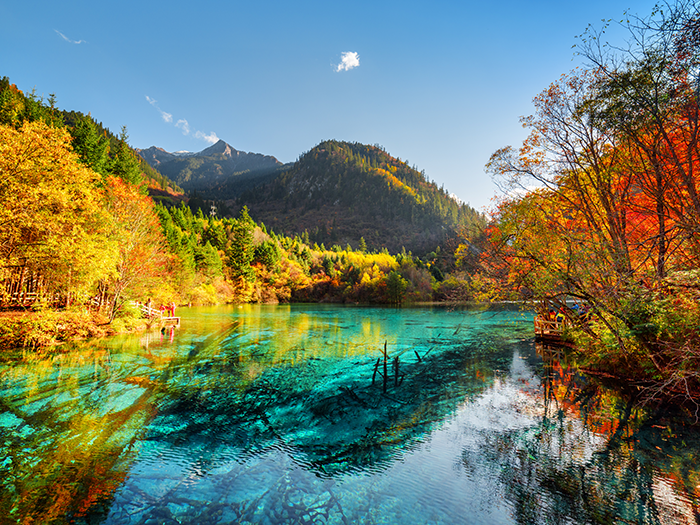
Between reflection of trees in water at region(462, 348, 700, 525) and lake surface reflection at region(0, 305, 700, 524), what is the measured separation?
0.11 ft

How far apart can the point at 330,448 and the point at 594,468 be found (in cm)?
582

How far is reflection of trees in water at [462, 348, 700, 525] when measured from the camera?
519cm

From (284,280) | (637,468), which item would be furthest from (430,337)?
(284,280)

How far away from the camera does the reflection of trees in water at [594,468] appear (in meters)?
5.19

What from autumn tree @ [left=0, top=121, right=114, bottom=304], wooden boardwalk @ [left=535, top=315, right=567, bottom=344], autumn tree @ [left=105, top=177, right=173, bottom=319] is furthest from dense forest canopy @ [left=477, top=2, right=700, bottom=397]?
autumn tree @ [left=105, top=177, right=173, bottom=319]

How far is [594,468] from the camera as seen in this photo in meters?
6.45

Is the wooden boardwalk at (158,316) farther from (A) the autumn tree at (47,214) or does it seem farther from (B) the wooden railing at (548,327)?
(B) the wooden railing at (548,327)

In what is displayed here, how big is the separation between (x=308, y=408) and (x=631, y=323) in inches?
432

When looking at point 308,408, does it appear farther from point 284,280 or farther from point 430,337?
point 284,280

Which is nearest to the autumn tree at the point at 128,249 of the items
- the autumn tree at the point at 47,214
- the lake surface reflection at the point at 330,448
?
the autumn tree at the point at 47,214

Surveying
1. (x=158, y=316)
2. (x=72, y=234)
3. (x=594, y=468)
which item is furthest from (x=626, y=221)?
(x=158, y=316)

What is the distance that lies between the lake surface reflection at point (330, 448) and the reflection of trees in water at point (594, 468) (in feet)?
0.11

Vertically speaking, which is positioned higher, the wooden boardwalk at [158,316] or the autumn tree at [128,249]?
the autumn tree at [128,249]

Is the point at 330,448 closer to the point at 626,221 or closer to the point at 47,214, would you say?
the point at 626,221
